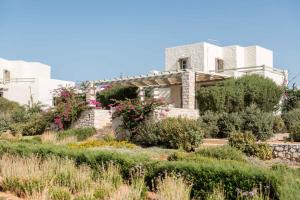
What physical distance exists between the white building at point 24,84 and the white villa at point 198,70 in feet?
36.2

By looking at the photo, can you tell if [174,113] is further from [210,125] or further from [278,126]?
[278,126]

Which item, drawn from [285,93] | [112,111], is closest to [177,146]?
[112,111]

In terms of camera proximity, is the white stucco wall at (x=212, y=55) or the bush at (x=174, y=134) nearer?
the bush at (x=174, y=134)

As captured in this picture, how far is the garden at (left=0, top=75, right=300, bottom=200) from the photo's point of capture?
7.52 metres

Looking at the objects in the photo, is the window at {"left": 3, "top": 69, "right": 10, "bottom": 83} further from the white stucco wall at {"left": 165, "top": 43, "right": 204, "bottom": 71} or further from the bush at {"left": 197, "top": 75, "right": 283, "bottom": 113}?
the bush at {"left": 197, "top": 75, "right": 283, "bottom": 113}

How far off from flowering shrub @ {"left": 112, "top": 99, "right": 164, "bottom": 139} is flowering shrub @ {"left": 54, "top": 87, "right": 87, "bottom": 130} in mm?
3911

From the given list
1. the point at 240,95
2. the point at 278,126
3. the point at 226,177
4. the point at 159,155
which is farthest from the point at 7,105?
the point at 226,177

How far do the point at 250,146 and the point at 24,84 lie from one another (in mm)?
29603

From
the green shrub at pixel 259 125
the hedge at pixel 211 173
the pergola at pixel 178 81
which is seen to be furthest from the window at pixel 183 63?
the hedge at pixel 211 173

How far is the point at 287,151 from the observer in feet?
43.7

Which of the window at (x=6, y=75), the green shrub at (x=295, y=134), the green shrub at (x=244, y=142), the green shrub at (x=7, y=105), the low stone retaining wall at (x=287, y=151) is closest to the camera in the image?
the low stone retaining wall at (x=287, y=151)

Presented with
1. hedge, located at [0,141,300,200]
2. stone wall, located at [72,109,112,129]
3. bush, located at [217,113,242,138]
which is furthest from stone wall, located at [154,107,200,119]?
hedge, located at [0,141,300,200]

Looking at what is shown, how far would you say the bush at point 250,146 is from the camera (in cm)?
1330

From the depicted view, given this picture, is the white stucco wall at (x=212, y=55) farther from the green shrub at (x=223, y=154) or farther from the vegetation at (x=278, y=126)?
the green shrub at (x=223, y=154)
